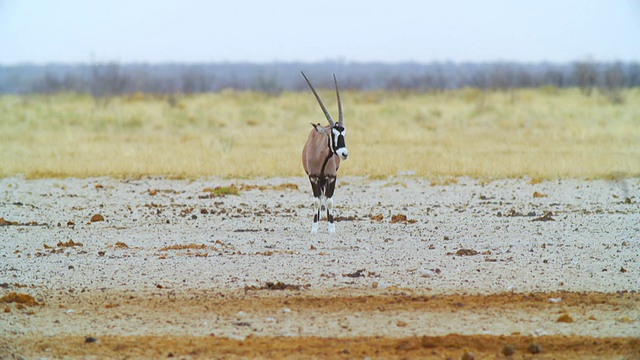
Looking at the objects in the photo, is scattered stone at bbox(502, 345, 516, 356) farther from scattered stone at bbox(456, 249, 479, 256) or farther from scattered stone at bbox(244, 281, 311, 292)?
scattered stone at bbox(456, 249, 479, 256)

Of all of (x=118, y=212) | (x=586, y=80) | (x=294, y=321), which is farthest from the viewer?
(x=586, y=80)

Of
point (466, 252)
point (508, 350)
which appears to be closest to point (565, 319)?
point (508, 350)

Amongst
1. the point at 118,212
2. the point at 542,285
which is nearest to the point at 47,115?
the point at 118,212

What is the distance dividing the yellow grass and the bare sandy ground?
3.22 metres

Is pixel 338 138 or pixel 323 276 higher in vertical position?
pixel 338 138

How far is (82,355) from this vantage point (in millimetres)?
6973

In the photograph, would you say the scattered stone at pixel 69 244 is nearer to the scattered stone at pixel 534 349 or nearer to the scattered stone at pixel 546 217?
the scattered stone at pixel 546 217

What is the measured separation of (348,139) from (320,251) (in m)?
15.5

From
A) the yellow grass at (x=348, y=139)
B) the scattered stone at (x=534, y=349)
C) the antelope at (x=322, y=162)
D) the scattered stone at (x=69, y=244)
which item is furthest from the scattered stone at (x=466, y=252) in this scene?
the yellow grass at (x=348, y=139)

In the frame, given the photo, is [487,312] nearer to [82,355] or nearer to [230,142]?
[82,355]

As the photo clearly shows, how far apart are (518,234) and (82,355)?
6.80 metres

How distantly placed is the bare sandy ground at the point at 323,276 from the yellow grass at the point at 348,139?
322cm

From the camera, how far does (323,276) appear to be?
9555mm

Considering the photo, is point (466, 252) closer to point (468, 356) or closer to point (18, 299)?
point (468, 356)
